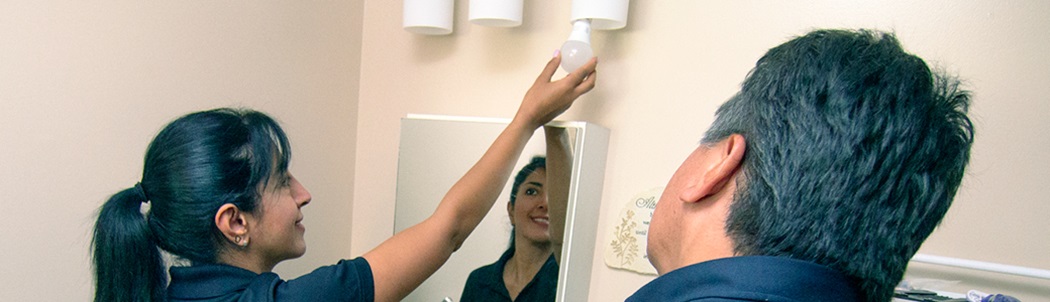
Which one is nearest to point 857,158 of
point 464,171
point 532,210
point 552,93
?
point 552,93

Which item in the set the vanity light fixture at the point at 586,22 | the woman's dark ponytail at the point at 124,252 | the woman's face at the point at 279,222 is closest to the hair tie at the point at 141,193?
the woman's dark ponytail at the point at 124,252

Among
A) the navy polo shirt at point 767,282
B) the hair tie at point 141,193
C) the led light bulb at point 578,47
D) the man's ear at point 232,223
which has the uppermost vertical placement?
the led light bulb at point 578,47

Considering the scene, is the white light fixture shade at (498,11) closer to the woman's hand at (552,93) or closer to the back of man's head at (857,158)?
the woman's hand at (552,93)

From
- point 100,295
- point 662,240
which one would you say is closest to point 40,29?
point 100,295

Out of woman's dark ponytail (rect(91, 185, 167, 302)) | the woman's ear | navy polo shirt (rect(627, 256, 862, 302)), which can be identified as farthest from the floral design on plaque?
woman's dark ponytail (rect(91, 185, 167, 302))

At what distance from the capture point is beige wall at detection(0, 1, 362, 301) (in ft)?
2.80

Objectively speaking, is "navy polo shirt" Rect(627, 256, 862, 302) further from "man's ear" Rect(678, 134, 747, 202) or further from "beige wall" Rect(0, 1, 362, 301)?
"beige wall" Rect(0, 1, 362, 301)

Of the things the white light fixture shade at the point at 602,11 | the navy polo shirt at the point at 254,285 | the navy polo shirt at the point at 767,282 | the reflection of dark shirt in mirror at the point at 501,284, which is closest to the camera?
the navy polo shirt at the point at 767,282

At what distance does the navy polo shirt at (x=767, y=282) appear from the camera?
1.47ft

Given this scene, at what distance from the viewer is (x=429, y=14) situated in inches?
43.7

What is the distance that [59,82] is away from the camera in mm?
881

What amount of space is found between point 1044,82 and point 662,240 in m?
0.58

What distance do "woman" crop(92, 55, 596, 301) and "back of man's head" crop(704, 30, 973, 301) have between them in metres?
0.50

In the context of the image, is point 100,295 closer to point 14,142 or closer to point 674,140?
point 14,142
